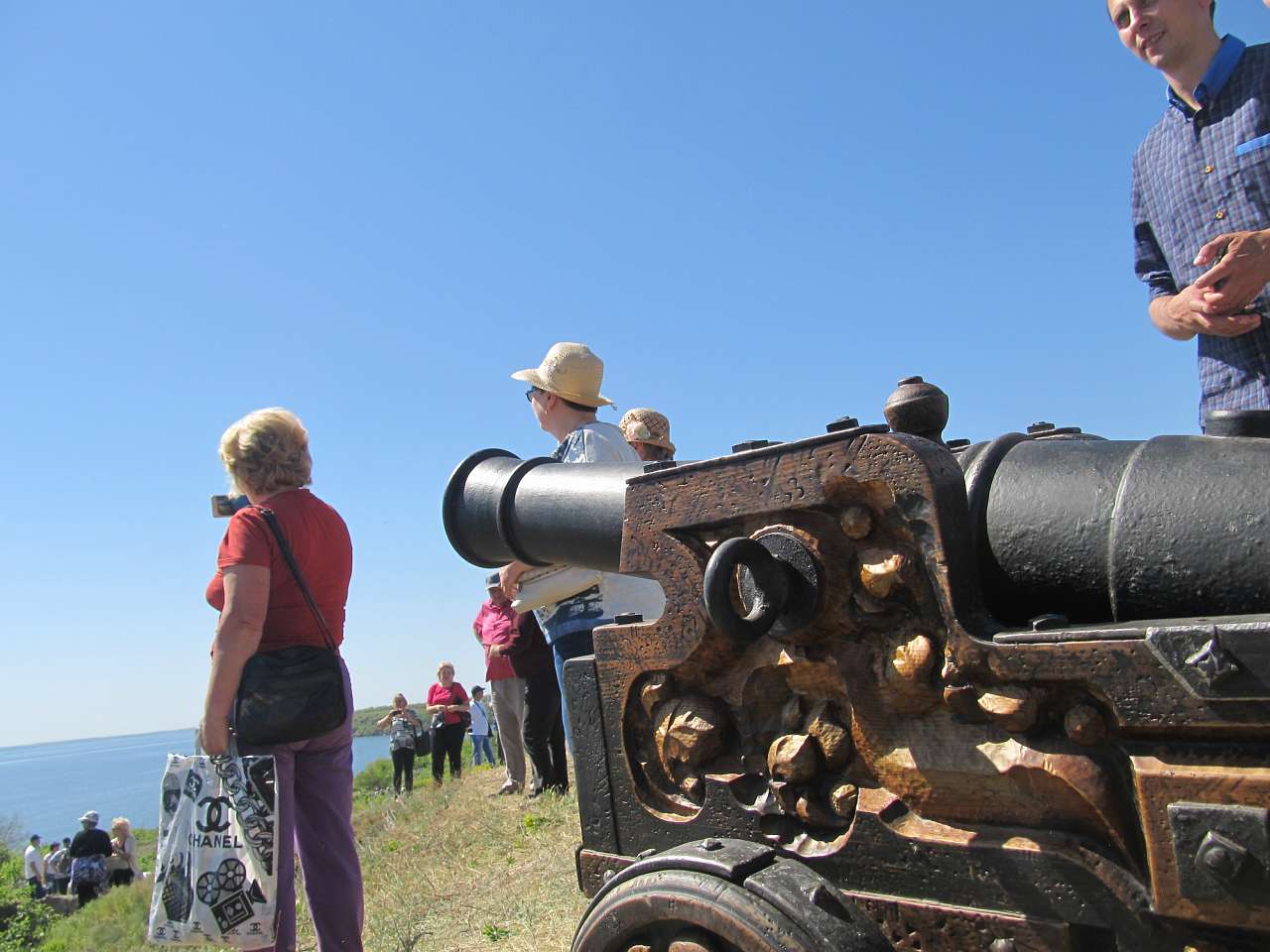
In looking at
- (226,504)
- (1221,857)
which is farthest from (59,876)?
(1221,857)

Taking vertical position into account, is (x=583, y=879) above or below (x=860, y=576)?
below

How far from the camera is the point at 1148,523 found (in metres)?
1.92

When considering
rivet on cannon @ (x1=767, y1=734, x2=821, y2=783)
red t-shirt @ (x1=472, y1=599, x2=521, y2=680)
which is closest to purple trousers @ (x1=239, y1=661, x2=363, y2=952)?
rivet on cannon @ (x1=767, y1=734, x2=821, y2=783)

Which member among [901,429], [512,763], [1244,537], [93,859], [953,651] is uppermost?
[901,429]

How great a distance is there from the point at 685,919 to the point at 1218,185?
7.03 ft

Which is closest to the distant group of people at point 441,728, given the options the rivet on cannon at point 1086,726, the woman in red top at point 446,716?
the woman in red top at point 446,716

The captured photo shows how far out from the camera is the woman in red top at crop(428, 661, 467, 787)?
1385 centimetres

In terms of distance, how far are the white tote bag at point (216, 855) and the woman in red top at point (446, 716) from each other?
34.7 ft

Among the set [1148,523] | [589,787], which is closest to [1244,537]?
[1148,523]

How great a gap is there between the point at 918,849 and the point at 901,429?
0.86 metres

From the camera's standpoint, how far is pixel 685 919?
2.01 m

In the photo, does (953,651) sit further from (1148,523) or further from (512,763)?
(512,763)

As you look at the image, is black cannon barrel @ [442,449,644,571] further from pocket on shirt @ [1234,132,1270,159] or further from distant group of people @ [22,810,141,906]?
distant group of people @ [22,810,141,906]

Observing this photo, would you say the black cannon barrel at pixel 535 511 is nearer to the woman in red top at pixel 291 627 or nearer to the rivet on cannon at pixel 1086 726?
the woman in red top at pixel 291 627
